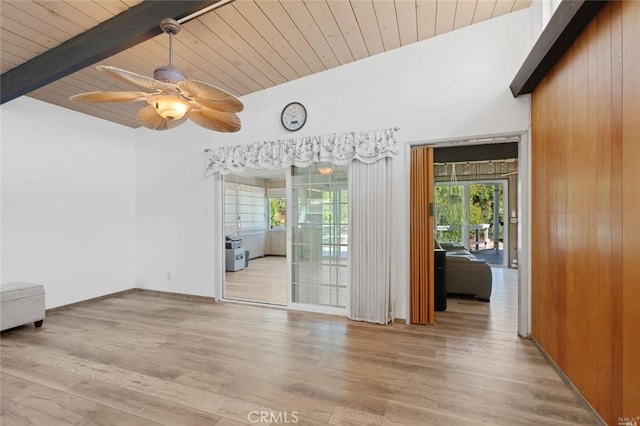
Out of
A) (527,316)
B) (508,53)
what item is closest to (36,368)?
(527,316)

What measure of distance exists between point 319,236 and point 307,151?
1114 mm

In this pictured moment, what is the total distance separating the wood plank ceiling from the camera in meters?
2.40

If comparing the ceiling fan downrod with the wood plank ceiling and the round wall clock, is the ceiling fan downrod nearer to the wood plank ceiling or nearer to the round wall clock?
the wood plank ceiling

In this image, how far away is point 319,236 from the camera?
3.82 metres

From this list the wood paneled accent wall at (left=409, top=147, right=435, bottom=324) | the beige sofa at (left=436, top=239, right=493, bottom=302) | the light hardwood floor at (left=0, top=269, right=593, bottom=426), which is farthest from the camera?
the beige sofa at (left=436, top=239, right=493, bottom=302)

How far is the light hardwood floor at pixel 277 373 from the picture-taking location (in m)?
1.84

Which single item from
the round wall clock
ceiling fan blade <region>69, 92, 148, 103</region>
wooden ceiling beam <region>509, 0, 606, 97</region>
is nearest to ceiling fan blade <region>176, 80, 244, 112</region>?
ceiling fan blade <region>69, 92, 148, 103</region>

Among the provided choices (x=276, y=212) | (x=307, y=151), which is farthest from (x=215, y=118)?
(x=276, y=212)

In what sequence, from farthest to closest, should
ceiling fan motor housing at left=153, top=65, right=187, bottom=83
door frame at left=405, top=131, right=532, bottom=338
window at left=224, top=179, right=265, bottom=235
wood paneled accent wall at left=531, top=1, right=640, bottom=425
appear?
window at left=224, top=179, right=265, bottom=235, door frame at left=405, top=131, right=532, bottom=338, ceiling fan motor housing at left=153, top=65, right=187, bottom=83, wood paneled accent wall at left=531, top=1, right=640, bottom=425

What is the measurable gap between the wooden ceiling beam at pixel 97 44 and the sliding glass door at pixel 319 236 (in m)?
2.12

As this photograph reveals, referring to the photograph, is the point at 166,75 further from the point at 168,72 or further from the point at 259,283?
the point at 259,283

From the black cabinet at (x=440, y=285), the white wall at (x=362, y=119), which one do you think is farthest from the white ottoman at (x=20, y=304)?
the black cabinet at (x=440, y=285)

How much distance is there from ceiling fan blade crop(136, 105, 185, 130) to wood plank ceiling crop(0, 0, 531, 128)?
79 centimetres

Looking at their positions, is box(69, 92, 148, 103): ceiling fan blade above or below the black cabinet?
above
